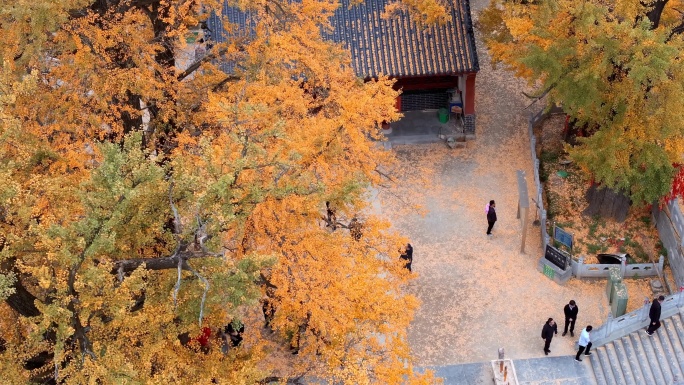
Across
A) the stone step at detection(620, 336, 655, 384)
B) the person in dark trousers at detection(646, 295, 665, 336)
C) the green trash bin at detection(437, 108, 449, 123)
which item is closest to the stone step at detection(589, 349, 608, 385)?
the stone step at detection(620, 336, 655, 384)

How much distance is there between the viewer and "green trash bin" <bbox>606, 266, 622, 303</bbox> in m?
19.2

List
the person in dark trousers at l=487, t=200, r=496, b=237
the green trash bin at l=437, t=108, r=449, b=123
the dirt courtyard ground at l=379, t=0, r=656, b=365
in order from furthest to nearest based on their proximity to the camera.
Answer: the green trash bin at l=437, t=108, r=449, b=123
the person in dark trousers at l=487, t=200, r=496, b=237
the dirt courtyard ground at l=379, t=0, r=656, b=365

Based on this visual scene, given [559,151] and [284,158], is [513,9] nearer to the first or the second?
[559,151]

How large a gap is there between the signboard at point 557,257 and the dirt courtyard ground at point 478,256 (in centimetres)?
59

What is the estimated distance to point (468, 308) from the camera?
20.2m

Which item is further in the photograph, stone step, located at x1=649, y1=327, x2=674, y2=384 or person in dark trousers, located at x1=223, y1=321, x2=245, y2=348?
person in dark trousers, located at x1=223, y1=321, x2=245, y2=348

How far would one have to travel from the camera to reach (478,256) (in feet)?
71.5

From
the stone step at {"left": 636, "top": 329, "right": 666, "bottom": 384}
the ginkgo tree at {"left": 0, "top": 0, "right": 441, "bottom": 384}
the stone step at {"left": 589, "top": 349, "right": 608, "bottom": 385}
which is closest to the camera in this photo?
the ginkgo tree at {"left": 0, "top": 0, "right": 441, "bottom": 384}

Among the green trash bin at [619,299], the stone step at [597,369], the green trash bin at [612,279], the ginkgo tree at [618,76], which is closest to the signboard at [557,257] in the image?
the green trash bin at [612,279]

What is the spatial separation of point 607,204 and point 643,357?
Answer: 5779mm

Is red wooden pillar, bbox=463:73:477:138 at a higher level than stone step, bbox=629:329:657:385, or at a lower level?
higher

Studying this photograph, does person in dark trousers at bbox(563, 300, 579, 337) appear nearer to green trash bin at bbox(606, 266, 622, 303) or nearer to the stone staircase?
the stone staircase

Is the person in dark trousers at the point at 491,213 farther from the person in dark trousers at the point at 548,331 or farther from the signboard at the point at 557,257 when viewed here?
the person in dark trousers at the point at 548,331

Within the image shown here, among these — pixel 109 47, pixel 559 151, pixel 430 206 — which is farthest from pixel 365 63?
pixel 109 47
